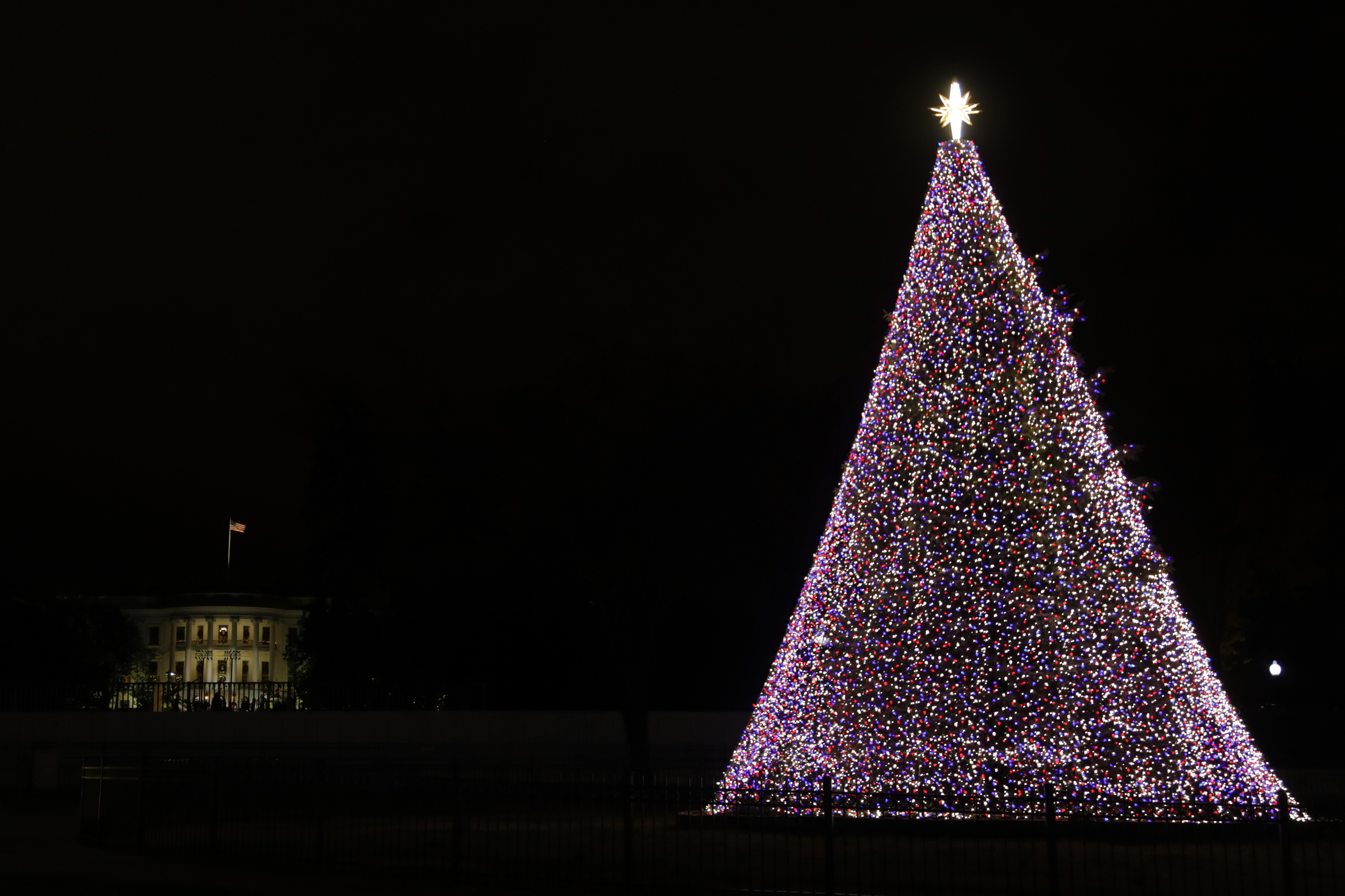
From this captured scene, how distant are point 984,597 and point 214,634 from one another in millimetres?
99389

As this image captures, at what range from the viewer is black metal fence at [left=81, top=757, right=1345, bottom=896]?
13.0 meters

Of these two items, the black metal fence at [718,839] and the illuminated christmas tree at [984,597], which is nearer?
the black metal fence at [718,839]

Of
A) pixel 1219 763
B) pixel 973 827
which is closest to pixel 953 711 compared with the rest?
pixel 973 827

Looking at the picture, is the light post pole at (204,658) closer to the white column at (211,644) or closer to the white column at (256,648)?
the white column at (211,644)

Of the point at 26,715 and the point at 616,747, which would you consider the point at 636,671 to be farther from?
the point at 26,715

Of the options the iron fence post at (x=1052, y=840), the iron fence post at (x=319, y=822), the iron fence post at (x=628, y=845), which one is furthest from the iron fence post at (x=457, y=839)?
the iron fence post at (x=1052, y=840)

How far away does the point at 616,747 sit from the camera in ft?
132

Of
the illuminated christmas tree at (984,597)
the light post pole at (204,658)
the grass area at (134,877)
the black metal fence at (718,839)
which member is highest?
the light post pole at (204,658)

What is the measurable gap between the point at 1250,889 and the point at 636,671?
1116 inches

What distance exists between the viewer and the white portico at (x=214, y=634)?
107750 millimetres

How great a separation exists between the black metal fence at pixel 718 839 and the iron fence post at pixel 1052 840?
0.02 metres

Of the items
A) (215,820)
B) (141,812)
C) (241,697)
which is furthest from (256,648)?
(215,820)

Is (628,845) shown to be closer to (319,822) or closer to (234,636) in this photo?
(319,822)

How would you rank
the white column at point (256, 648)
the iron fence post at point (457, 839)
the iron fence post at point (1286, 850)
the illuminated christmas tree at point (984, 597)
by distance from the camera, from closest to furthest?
1. the iron fence post at point (1286, 850)
2. the iron fence post at point (457, 839)
3. the illuminated christmas tree at point (984, 597)
4. the white column at point (256, 648)
